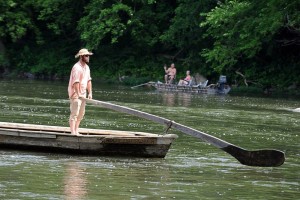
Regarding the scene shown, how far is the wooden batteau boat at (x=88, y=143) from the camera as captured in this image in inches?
683

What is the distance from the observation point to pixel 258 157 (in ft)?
55.0

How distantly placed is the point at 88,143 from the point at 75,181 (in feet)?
9.90

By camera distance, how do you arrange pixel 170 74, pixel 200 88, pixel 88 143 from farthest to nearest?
pixel 170 74 < pixel 200 88 < pixel 88 143

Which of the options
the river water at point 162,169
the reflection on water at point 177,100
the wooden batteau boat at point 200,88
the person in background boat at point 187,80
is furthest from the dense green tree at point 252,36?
the river water at point 162,169

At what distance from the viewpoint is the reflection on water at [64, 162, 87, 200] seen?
1321 centimetres

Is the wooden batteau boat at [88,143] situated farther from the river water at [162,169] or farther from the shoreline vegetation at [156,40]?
the shoreline vegetation at [156,40]

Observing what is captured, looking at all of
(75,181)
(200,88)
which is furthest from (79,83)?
(200,88)

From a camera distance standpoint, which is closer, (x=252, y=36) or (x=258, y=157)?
(x=258, y=157)

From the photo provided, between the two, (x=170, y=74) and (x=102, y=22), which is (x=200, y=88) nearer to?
(x=170, y=74)

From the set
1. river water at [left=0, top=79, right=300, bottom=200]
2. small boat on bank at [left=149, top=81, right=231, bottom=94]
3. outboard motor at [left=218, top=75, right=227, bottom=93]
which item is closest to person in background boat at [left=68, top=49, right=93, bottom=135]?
river water at [left=0, top=79, right=300, bottom=200]

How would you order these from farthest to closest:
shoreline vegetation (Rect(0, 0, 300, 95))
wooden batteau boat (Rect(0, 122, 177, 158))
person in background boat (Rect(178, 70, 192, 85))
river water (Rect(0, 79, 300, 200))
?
person in background boat (Rect(178, 70, 192, 85)) → shoreline vegetation (Rect(0, 0, 300, 95)) → wooden batteau boat (Rect(0, 122, 177, 158)) → river water (Rect(0, 79, 300, 200))

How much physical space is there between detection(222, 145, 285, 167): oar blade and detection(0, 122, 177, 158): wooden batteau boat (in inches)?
48.3

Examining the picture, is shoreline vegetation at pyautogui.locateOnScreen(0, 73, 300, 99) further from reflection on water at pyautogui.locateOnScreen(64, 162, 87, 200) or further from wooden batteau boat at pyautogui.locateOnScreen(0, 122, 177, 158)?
reflection on water at pyautogui.locateOnScreen(64, 162, 87, 200)

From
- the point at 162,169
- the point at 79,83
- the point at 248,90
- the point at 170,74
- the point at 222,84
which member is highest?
the point at 79,83
